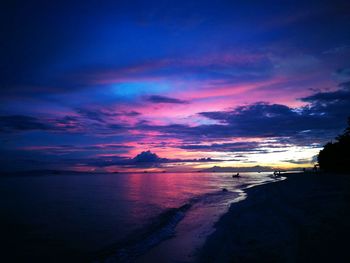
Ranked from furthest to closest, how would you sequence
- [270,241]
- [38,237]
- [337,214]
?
[38,237] → [337,214] → [270,241]

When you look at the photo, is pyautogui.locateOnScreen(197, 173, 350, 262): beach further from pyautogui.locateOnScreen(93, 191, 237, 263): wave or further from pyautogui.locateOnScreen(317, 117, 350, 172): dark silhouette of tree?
pyautogui.locateOnScreen(317, 117, 350, 172): dark silhouette of tree

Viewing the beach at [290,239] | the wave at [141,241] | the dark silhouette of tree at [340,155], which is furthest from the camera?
the dark silhouette of tree at [340,155]

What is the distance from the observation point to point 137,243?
64.4 ft

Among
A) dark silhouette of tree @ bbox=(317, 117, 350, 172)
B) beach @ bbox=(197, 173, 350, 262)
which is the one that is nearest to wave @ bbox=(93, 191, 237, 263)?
beach @ bbox=(197, 173, 350, 262)

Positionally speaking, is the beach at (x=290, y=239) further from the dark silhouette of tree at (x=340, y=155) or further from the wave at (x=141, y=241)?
the dark silhouette of tree at (x=340, y=155)

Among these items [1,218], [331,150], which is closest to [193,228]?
[1,218]

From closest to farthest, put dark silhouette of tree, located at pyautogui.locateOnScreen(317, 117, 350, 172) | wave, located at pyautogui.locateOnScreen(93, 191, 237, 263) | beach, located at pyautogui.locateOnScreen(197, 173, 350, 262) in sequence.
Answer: beach, located at pyautogui.locateOnScreen(197, 173, 350, 262) → wave, located at pyautogui.locateOnScreen(93, 191, 237, 263) → dark silhouette of tree, located at pyautogui.locateOnScreen(317, 117, 350, 172)

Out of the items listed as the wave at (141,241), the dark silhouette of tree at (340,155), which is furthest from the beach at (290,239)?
the dark silhouette of tree at (340,155)

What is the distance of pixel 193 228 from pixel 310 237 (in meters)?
12.8

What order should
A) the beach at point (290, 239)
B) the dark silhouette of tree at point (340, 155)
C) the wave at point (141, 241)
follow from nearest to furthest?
the beach at point (290, 239) → the wave at point (141, 241) → the dark silhouette of tree at point (340, 155)

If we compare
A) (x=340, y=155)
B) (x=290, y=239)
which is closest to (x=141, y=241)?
(x=290, y=239)

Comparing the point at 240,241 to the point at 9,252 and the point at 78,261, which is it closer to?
the point at 78,261

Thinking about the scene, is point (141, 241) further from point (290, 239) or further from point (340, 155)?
point (340, 155)

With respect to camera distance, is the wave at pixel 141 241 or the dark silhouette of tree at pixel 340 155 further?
the dark silhouette of tree at pixel 340 155
